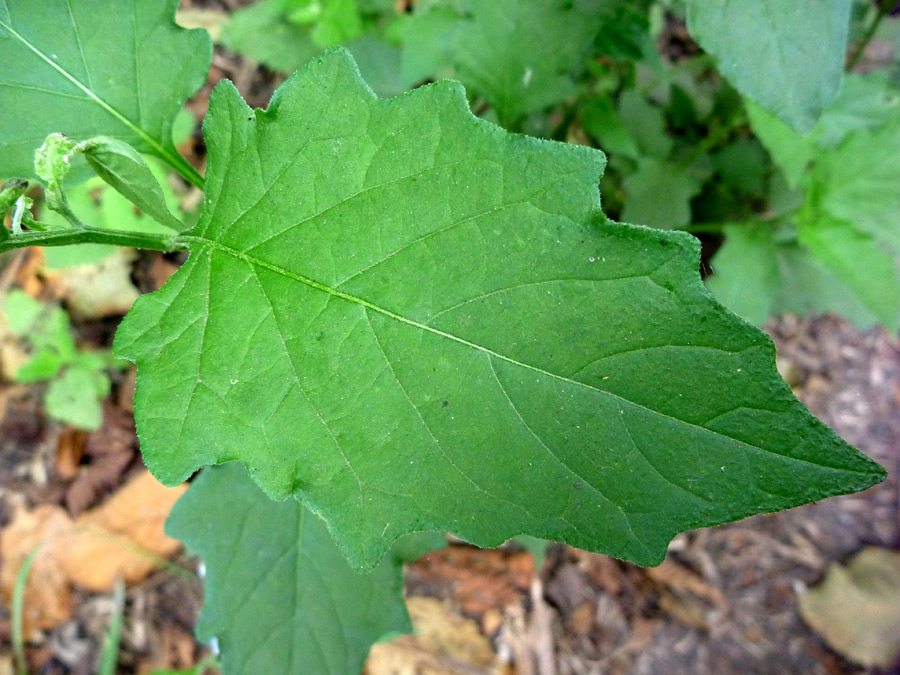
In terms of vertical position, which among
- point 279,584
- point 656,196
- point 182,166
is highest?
point 656,196

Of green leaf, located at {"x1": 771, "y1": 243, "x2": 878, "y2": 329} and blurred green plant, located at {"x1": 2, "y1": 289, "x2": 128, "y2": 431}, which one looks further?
blurred green plant, located at {"x1": 2, "y1": 289, "x2": 128, "y2": 431}

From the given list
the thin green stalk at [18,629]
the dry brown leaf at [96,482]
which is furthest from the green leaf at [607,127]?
the thin green stalk at [18,629]

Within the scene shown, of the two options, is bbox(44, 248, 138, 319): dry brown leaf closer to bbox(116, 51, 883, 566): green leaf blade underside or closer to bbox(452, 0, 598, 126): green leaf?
bbox(452, 0, 598, 126): green leaf

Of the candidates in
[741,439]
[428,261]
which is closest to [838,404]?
[741,439]

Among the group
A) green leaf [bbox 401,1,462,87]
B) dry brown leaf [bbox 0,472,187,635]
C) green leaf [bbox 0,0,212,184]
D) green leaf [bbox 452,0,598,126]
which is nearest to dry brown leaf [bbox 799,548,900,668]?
green leaf [bbox 452,0,598,126]

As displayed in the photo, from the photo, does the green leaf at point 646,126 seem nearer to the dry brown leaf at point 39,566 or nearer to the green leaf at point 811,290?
the green leaf at point 811,290

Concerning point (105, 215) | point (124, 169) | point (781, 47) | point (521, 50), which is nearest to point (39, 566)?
point (105, 215)

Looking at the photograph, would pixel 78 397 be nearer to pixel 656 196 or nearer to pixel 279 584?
pixel 279 584
